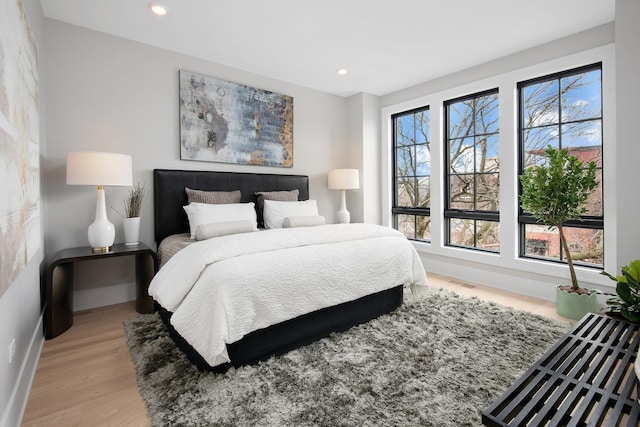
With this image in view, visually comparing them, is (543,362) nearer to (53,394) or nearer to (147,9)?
(53,394)

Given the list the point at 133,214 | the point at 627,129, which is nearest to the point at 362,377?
the point at 133,214

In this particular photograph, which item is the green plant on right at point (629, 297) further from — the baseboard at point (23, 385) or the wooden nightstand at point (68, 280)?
the wooden nightstand at point (68, 280)

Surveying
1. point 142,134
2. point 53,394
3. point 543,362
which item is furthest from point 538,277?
point 142,134

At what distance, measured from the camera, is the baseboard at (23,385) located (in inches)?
54.6

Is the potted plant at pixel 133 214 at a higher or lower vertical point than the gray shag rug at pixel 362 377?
higher

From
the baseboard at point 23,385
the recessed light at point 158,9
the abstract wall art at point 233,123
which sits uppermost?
the recessed light at point 158,9

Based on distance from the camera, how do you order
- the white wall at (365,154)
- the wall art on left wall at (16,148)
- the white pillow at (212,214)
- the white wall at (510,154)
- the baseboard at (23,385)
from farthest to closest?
the white wall at (365,154) → the white pillow at (212,214) → the white wall at (510,154) → the baseboard at (23,385) → the wall art on left wall at (16,148)

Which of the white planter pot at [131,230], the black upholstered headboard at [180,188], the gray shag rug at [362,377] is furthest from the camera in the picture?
the black upholstered headboard at [180,188]

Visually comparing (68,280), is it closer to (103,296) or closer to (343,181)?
(103,296)

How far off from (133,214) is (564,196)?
382 centimetres

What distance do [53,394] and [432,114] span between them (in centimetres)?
444

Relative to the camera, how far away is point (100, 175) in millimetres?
2582

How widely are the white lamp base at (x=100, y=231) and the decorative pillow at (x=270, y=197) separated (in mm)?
1502

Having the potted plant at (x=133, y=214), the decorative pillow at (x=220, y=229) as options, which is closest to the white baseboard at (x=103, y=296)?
the potted plant at (x=133, y=214)
